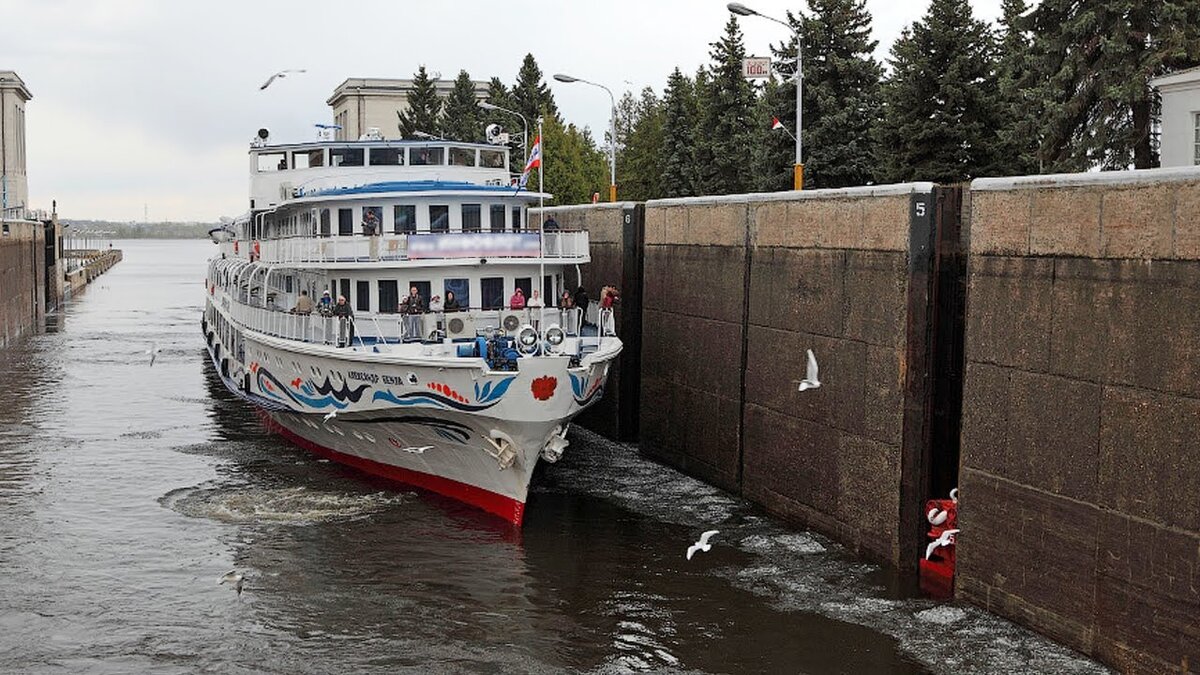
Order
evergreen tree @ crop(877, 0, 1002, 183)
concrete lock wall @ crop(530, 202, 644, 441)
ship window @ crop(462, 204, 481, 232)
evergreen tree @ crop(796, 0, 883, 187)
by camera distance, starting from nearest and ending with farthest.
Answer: ship window @ crop(462, 204, 481, 232) → concrete lock wall @ crop(530, 202, 644, 441) → evergreen tree @ crop(877, 0, 1002, 183) → evergreen tree @ crop(796, 0, 883, 187)

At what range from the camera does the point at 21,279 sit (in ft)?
205

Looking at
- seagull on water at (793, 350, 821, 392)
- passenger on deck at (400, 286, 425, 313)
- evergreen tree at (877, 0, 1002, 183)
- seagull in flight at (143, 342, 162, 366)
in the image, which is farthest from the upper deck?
seagull in flight at (143, 342, 162, 366)

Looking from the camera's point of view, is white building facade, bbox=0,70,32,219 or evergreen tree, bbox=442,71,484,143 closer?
evergreen tree, bbox=442,71,484,143

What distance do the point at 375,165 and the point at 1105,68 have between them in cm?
1769

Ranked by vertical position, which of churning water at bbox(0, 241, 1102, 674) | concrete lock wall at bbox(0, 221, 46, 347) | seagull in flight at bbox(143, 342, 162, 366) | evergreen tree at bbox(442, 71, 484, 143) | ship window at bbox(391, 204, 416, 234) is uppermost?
evergreen tree at bbox(442, 71, 484, 143)

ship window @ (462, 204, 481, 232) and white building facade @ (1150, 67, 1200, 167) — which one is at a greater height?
white building facade @ (1150, 67, 1200, 167)

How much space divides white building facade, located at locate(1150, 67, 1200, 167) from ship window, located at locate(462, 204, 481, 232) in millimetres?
14087

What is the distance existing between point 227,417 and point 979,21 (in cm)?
2323

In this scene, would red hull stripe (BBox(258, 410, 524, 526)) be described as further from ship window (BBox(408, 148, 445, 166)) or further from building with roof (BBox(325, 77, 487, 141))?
building with roof (BBox(325, 77, 487, 141))

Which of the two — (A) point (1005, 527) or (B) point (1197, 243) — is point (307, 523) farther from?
(B) point (1197, 243)

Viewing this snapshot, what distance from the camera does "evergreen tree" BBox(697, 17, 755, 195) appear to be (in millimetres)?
52594

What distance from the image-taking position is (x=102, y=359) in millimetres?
51406

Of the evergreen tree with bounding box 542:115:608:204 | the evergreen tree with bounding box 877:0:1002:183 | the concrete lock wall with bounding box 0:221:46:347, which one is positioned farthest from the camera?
the evergreen tree with bounding box 542:115:608:204

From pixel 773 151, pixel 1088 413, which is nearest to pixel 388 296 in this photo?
pixel 1088 413
